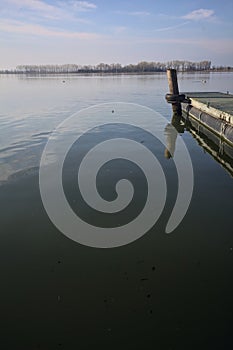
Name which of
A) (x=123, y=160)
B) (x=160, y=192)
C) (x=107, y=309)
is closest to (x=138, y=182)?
(x=160, y=192)

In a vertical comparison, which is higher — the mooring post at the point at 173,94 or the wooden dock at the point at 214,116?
the mooring post at the point at 173,94

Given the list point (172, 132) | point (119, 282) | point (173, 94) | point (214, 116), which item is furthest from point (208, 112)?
point (119, 282)

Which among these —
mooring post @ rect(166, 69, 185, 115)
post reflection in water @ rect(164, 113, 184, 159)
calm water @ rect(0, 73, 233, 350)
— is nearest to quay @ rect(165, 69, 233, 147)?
mooring post @ rect(166, 69, 185, 115)

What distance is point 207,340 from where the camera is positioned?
401 cm

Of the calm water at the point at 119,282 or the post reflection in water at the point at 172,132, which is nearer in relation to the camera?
the calm water at the point at 119,282

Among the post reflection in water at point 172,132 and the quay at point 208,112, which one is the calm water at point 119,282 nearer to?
the post reflection in water at point 172,132

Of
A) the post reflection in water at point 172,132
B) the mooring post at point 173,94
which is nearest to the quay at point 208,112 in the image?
the mooring post at point 173,94

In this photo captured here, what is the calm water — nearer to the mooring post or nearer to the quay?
the quay

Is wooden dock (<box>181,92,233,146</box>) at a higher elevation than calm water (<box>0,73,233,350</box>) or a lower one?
higher

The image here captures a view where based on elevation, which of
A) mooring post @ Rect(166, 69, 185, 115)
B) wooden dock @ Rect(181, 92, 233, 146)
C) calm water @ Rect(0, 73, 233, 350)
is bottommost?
calm water @ Rect(0, 73, 233, 350)

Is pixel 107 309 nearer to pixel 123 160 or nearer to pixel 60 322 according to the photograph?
pixel 60 322

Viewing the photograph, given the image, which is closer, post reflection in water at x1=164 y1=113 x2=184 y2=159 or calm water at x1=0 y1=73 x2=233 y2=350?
calm water at x1=0 y1=73 x2=233 y2=350

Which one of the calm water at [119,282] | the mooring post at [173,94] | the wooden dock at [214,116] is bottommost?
the calm water at [119,282]

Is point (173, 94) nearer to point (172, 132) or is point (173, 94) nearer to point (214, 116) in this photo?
point (172, 132)
